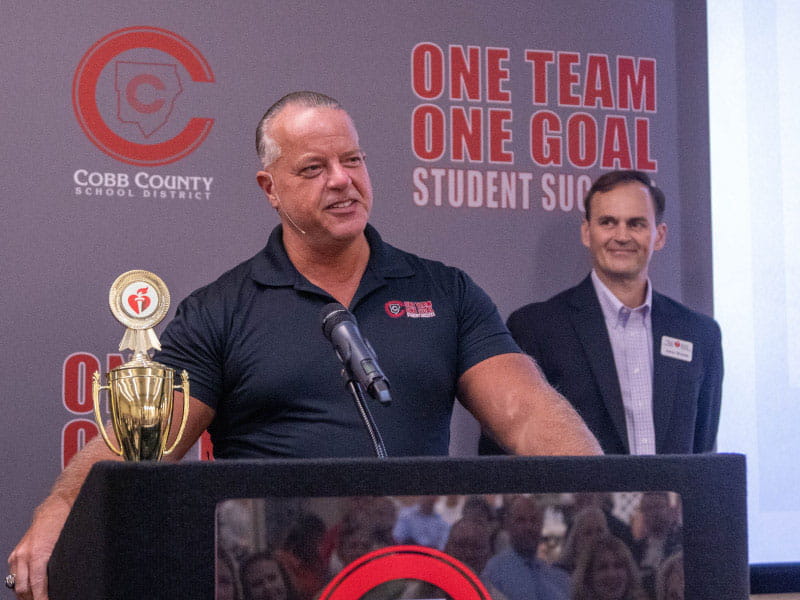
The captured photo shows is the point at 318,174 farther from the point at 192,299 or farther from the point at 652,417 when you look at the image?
the point at 652,417

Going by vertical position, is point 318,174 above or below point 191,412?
above

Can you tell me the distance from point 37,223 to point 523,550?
204cm

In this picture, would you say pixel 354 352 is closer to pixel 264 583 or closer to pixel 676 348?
pixel 264 583

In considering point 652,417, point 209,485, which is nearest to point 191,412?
point 209,485

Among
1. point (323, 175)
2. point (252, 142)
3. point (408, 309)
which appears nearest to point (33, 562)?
point (408, 309)

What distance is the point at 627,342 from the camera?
298cm

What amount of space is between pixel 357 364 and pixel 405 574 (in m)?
0.36

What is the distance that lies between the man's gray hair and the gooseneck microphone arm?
3.11ft

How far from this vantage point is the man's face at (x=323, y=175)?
2.12 meters

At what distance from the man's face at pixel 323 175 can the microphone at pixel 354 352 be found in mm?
793

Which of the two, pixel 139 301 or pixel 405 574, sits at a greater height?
pixel 139 301

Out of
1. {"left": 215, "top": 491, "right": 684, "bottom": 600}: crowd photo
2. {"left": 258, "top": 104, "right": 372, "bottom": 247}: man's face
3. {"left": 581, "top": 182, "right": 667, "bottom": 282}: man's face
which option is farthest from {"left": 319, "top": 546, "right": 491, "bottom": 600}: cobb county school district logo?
{"left": 581, "top": 182, "right": 667, "bottom": 282}: man's face

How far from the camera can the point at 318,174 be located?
2.15 meters

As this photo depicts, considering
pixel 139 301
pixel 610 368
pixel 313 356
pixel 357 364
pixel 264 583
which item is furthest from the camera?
pixel 610 368
